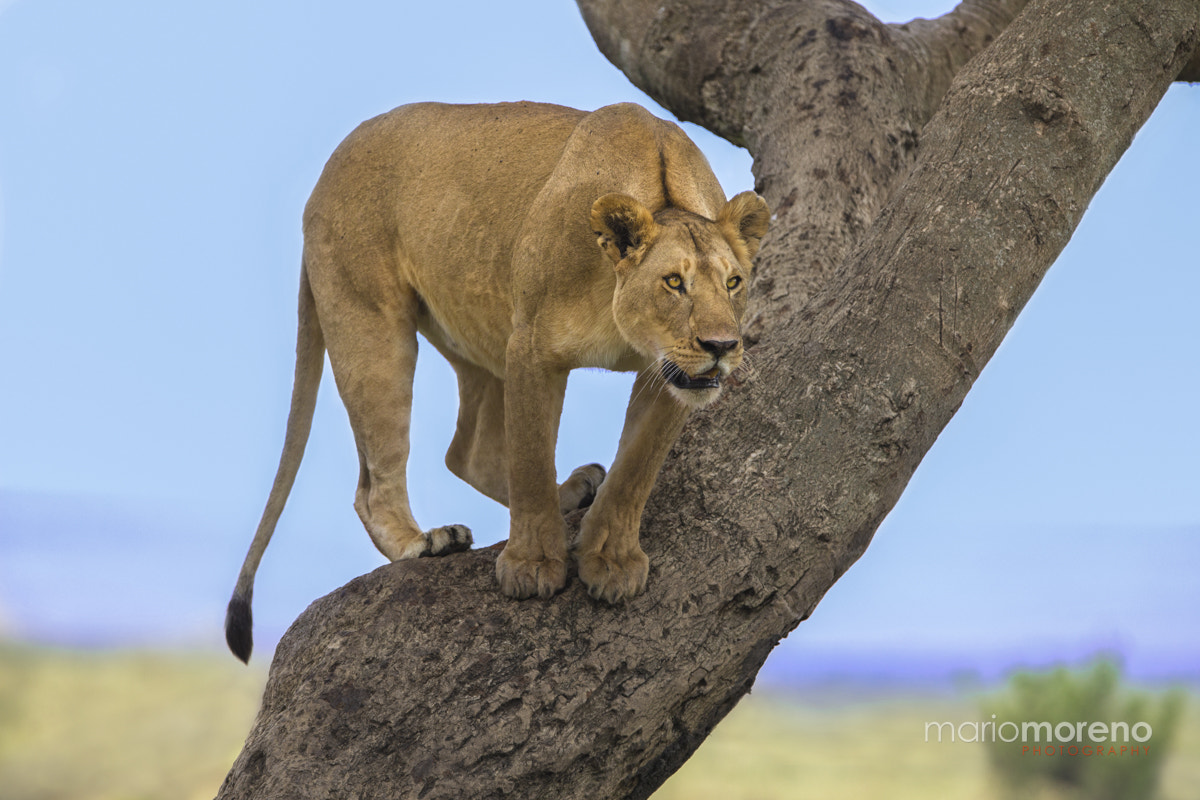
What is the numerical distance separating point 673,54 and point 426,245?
3318 millimetres

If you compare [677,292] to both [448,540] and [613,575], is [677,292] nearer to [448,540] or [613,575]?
[613,575]

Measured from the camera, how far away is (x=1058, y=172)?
489 cm

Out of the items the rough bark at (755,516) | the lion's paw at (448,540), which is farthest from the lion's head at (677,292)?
the lion's paw at (448,540)

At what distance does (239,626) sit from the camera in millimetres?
5480

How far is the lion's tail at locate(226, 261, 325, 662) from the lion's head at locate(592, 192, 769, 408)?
2.40 meters

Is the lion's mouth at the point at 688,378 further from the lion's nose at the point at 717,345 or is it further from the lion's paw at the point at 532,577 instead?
the lion's paw at the point at 532,577

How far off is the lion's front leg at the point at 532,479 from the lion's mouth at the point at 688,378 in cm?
57

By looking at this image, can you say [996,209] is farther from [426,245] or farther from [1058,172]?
[426,245]

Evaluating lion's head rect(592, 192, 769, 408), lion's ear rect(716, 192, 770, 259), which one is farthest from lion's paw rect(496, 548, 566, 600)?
lion's ear rect(716, 192, 770, 259)

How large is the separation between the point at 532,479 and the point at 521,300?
2.14 ft

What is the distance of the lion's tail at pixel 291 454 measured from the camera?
5.50 metres

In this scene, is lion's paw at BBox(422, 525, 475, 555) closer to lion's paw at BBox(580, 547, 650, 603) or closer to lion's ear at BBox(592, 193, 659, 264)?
lion's paw at BBox(580, 547, 650, 603)

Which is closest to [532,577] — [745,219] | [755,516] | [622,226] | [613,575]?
[613,575]

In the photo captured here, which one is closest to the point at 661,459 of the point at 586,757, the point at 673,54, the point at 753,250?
the point at 753,250
